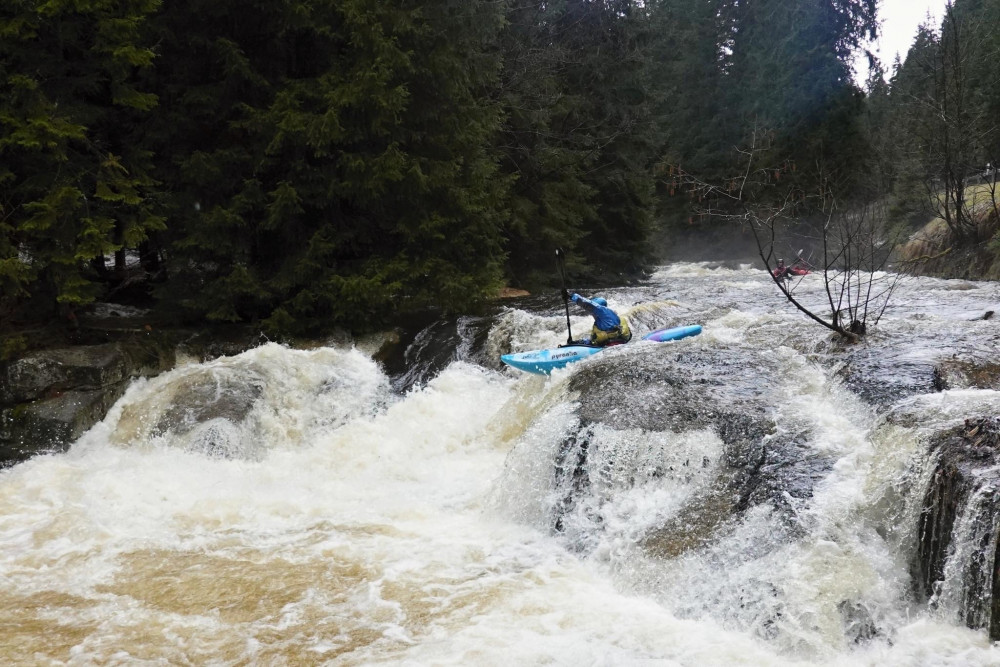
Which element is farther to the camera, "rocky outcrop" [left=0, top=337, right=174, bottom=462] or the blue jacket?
the blue jacket

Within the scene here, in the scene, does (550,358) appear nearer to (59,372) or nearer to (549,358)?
(549,358)

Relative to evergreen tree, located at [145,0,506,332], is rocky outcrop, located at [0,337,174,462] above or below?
below

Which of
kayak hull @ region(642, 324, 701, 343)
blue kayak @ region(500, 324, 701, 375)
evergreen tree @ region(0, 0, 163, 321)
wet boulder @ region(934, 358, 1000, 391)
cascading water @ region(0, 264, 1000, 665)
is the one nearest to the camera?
cascading water @ region(0, 264, 1000, 665)

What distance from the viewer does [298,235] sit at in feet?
35.8

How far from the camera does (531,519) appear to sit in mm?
5719

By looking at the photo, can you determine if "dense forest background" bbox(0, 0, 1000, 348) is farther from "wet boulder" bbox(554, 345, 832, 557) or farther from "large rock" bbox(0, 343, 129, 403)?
"wet boulder" bbox(554, 345, 832, 557)

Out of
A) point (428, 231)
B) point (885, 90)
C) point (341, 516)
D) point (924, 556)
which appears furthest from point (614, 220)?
point (885, 90)

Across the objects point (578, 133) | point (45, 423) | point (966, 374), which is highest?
point (578, 133)

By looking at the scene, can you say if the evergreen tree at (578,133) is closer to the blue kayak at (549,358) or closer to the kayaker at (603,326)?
the kayaker at (603,326)

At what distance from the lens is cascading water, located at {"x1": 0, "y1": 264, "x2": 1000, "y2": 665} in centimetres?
400

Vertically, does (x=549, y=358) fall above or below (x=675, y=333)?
below

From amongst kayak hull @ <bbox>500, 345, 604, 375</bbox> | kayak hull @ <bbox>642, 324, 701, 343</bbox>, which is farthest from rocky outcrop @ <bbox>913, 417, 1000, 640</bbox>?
kayak hull @ <bbox>642, 324, 701, 343</bbox>

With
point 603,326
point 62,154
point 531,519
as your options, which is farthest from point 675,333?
point 62,154

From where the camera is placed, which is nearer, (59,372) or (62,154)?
(59,372)
